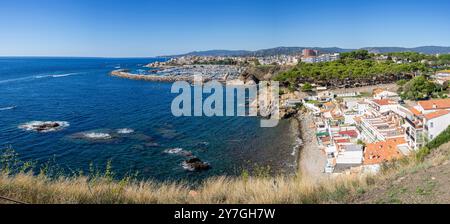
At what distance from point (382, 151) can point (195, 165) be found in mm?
9487

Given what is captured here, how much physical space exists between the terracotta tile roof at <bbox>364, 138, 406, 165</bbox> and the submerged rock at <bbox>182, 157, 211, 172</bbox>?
7972 millimetres

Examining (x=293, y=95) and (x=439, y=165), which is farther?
(x=293, y=95)

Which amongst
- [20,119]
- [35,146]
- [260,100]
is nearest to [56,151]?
[35,146]

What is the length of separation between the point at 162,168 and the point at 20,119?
56.1 ft

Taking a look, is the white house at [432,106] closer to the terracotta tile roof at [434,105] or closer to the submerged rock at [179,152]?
the terracotta tile roof at [434,105]

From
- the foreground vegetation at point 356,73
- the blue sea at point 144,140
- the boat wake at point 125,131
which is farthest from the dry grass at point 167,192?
the foreground vegetation at point 356,73

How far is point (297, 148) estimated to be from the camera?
69.4 feet

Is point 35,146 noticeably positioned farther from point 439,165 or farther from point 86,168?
point 439,165

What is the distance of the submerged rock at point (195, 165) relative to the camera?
1706 cm

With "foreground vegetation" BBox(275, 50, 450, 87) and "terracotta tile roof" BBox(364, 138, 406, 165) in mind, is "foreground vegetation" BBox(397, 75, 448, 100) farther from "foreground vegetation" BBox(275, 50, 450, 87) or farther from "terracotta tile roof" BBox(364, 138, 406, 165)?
"terracotta tile roof" BBox(364, 138, 406, 165)

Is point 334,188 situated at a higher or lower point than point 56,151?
higher

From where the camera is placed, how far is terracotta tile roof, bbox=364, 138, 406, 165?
1483 centimetres

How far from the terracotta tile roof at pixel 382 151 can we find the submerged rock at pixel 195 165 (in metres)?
7.97

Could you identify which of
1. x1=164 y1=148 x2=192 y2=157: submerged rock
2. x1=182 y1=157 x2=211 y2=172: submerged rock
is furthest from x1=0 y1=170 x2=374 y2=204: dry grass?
x1=164 y1=148 x2=192 y2=157: submerged rock
